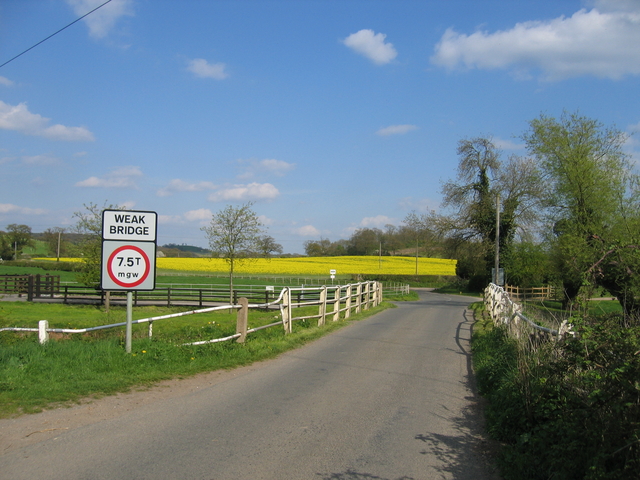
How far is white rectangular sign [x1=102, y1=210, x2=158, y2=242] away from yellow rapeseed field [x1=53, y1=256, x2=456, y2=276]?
51574 millimetres

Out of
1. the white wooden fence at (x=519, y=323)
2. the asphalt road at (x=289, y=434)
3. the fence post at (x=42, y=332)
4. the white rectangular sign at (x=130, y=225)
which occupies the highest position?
the white rectangular sign at (x=130, y=225)

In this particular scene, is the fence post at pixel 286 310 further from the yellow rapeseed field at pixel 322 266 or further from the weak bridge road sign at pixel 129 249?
the yellow rapeseed field at pixel 322 266

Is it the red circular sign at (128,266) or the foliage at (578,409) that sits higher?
the red circular sign at (128,266)

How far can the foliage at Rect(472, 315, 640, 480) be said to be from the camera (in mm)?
3469

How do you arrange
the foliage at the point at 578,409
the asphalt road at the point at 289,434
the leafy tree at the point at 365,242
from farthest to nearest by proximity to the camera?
the leafy tree at the point at 365,242, the asphalt road at the point at 289,434, the foliage at the point at 578,409

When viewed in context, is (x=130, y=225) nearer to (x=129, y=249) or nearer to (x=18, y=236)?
(x=129, y=249)

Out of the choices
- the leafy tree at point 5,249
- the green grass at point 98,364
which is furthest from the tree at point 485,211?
the leafy tree at point 5,249

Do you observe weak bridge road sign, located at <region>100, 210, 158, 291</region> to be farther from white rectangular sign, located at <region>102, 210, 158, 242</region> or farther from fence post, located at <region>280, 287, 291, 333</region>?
fence post, located at <region>280, 287, 291, 333</region>

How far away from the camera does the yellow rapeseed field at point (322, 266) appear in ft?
221

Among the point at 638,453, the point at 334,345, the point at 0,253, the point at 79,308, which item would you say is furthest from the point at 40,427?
the point at 0,253

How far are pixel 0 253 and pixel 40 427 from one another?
3846 inches

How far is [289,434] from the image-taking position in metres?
5.51

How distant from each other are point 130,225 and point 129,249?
40cm

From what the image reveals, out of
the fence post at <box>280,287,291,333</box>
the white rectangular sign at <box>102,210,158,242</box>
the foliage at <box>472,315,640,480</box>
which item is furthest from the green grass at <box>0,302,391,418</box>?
the foliage at <box>472,315,640,480</box>
